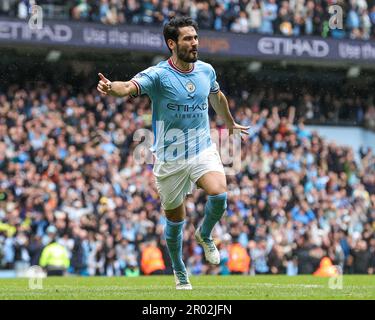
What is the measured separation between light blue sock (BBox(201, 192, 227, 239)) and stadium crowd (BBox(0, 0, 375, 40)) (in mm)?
16345

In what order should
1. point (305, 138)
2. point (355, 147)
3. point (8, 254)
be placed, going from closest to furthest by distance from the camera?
1. point (8, 254)
2. point (305, 138)
3. point (355, 147)

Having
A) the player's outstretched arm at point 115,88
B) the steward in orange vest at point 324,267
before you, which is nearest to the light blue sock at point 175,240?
the player's outstretched arm at point 115,88

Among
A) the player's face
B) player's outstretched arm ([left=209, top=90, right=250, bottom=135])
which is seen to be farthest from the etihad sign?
the player's face

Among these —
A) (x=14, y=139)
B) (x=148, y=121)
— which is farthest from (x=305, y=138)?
(x=14, y=139)

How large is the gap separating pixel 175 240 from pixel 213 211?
56cm

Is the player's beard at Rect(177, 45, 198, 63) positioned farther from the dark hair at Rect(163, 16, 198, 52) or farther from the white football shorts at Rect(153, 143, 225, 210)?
the white football shorts at Rect(153, 143, 225, 210)

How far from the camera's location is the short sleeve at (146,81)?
10.1m

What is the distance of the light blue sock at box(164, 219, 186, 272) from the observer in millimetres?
10922

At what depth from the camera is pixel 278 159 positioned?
1054 inches

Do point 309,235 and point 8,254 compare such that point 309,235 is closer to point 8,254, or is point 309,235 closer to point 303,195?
point 303,195

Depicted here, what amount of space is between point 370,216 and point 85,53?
29.9ft

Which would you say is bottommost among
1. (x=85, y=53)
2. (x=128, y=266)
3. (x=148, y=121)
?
(x=128, y=266)

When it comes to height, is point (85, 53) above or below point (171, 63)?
above
